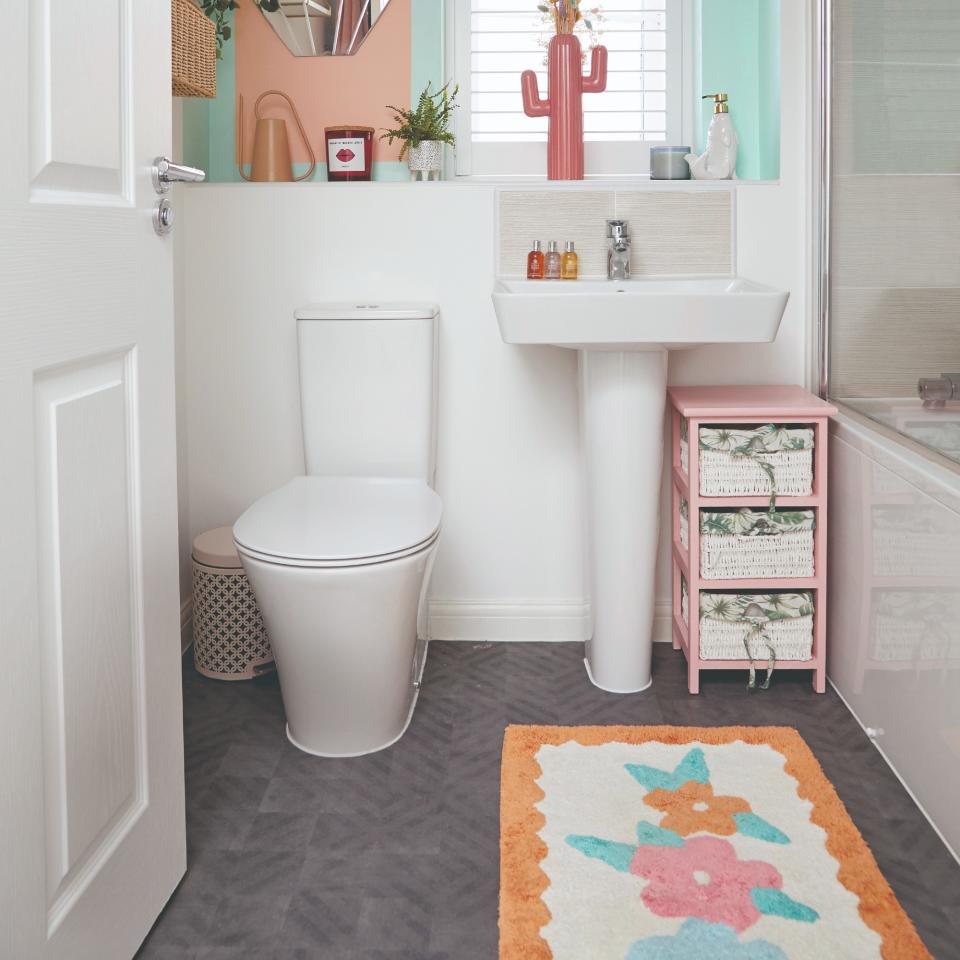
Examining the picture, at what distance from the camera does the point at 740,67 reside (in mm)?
2801

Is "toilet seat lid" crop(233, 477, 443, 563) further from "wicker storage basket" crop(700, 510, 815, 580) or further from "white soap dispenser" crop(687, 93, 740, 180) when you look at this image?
"white soap dispenser" crop(687, 93, 740, 180)

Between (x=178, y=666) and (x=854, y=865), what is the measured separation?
1102mm

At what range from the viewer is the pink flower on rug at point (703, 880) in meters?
1.55

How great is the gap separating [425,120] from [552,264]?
52cm

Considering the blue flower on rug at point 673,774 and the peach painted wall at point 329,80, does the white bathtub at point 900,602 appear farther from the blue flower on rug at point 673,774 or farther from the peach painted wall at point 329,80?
the peach painted wall at point 329,80

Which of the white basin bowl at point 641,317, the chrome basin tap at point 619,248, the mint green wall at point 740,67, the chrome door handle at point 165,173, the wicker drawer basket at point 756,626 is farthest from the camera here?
the mint green wall at point 740,67

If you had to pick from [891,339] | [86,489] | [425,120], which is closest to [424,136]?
[425,120]

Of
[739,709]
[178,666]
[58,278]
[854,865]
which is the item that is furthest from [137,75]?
[739,709]

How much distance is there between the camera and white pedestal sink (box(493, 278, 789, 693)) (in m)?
2.09

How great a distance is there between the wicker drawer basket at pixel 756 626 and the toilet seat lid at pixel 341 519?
684mm

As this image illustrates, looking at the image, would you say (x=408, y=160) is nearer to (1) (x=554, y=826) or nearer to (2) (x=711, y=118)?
(2) (x=711, y=118)

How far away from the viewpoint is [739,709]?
2281 mm

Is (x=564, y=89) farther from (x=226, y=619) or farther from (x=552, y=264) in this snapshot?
(x=226, y=619)

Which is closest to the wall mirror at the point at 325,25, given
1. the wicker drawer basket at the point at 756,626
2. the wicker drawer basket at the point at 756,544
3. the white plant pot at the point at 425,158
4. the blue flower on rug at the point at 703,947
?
the white plant pot at the point at 425,158
